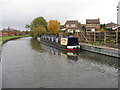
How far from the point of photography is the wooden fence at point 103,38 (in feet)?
98.7

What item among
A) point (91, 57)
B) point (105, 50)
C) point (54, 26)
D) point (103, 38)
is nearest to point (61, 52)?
point (91, 57)

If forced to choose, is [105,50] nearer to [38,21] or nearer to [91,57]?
[91,57]

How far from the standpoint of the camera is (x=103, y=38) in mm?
34719

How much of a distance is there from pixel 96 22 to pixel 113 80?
65.7 metres

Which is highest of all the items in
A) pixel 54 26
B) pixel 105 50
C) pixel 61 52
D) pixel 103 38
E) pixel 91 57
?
pixel 54 26

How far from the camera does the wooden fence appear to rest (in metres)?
A: 30.1

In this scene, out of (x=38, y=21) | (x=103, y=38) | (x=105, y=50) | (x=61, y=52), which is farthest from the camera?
(x=38, y=21)

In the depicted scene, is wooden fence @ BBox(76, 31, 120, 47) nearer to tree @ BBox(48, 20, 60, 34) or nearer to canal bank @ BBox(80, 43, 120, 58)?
canal bank @ BBox(80, 43, 120, 58)

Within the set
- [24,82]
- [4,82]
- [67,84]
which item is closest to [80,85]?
[67,84]

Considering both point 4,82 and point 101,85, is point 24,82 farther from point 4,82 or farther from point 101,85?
point 101,85

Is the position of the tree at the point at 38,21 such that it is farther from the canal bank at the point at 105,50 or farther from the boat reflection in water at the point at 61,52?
the canal bank at the point at 105,50

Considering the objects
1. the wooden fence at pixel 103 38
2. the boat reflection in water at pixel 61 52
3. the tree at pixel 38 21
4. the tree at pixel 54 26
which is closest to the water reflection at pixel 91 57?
the boat reflection in water at pixel 61 52

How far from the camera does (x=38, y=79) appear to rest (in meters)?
14.3

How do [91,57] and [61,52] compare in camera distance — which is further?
[61,52]
